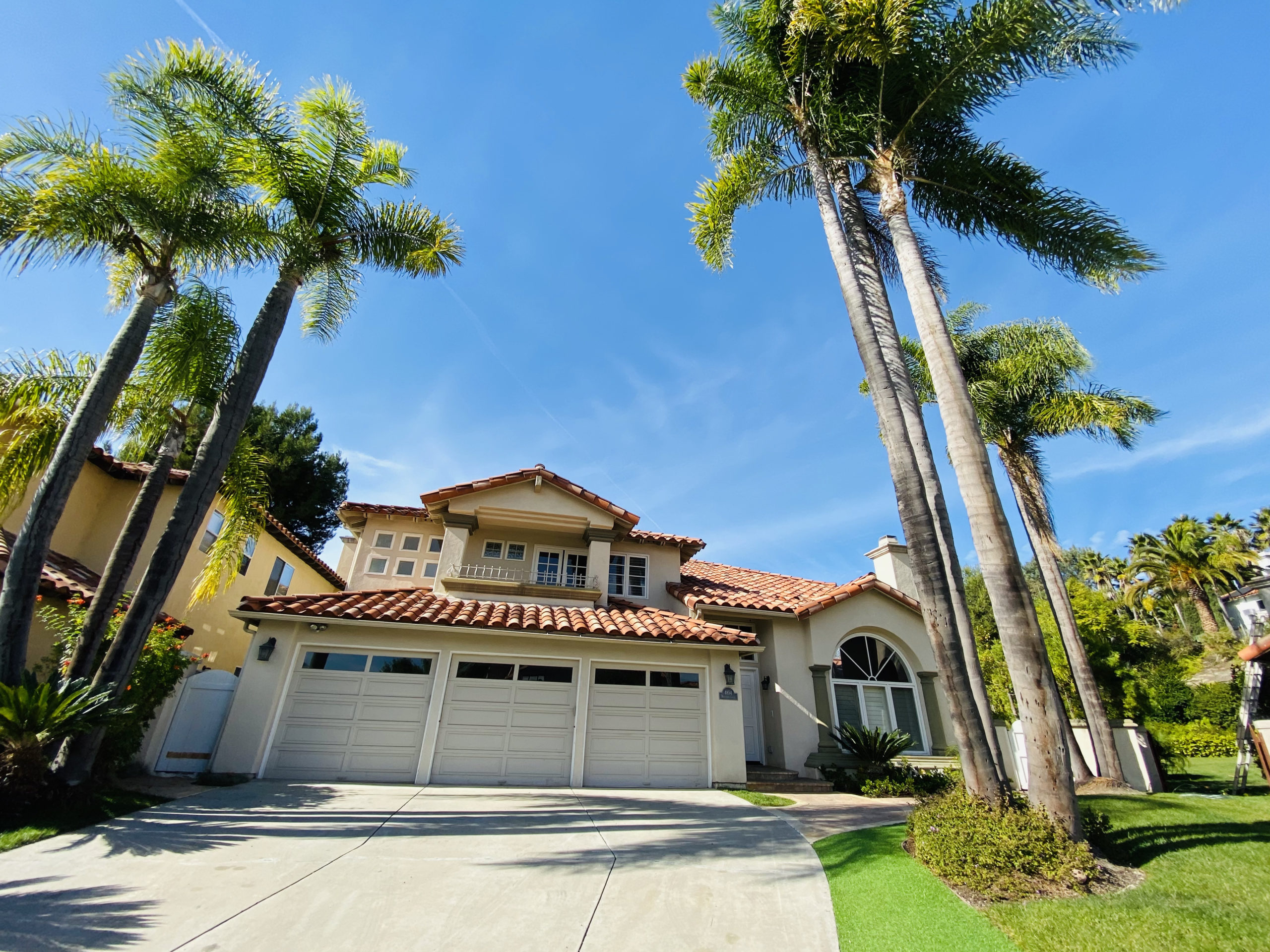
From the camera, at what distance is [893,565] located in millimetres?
16688

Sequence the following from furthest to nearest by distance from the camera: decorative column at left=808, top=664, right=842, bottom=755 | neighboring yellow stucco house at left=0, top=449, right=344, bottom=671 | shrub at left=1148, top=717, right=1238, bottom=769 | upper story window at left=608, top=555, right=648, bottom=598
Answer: shrub at left=1148, top=717, right=1238, bottom=769
upper story window at left=608, top=555, right=648, bottom=598
decorative column at left=808, top=664, right=842, bottom=755
neighboring yellow stucco house at left=0, top=449, right=344, bottom=671

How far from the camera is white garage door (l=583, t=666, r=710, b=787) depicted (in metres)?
12.2

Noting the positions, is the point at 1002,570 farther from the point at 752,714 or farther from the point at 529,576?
the point at 529,576

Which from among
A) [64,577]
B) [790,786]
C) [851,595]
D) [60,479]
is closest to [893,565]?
[851,595]

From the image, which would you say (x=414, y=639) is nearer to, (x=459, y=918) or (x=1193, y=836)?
Answer: (x=459, y=918)

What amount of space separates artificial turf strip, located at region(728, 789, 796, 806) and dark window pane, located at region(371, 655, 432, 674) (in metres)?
7.19

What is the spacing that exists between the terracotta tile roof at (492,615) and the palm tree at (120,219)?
4.00 metres

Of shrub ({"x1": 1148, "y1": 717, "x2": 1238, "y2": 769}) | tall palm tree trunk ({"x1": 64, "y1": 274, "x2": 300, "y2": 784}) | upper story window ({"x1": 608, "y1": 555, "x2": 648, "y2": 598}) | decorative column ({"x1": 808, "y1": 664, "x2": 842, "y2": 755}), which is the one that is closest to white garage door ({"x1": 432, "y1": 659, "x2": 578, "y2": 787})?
upper story window ({"x1": 608, "y1": 555, "x2": 648, "y2": 598})

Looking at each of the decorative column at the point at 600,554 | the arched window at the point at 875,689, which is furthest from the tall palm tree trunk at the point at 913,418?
the decorative column at the point at 600,554

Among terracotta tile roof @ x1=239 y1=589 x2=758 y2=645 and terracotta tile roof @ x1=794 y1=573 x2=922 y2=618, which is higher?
terracotta tile roof @ x1=794 y1=573 x2=922 y2=618

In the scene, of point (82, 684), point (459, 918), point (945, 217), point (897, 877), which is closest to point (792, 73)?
point (945, 217)

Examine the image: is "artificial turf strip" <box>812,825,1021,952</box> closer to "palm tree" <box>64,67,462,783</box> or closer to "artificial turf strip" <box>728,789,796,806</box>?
"artificial turf strip" <box>728,789,796,806</box>

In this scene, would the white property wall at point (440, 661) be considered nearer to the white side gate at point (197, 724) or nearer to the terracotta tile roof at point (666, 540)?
the white side gate at point (197, 724)

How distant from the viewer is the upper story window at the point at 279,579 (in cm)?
1878
